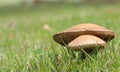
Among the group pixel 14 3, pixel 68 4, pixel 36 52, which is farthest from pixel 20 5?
pixel 36 52

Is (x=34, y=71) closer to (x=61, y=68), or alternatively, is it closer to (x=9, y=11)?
(x=61, y=68)

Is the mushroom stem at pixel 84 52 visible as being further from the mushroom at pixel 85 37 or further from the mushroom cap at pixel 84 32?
the mushroom cap at pixel 84 32

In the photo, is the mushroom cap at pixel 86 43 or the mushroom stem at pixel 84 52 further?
the mushroom stem at pixel 84 52

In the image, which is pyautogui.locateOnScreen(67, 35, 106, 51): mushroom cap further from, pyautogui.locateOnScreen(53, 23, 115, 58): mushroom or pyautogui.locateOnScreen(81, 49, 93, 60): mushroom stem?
pyautogui.locateOnScreen(81, 49, 93, 60): mushroom stem

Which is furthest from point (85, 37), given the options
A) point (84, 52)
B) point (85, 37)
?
point (84, 52)

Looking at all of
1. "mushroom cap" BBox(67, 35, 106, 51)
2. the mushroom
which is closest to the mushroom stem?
the mushroom

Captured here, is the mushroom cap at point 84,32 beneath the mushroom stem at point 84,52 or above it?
above

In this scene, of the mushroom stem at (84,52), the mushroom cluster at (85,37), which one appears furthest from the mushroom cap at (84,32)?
the mushroom stem at (84,52)
